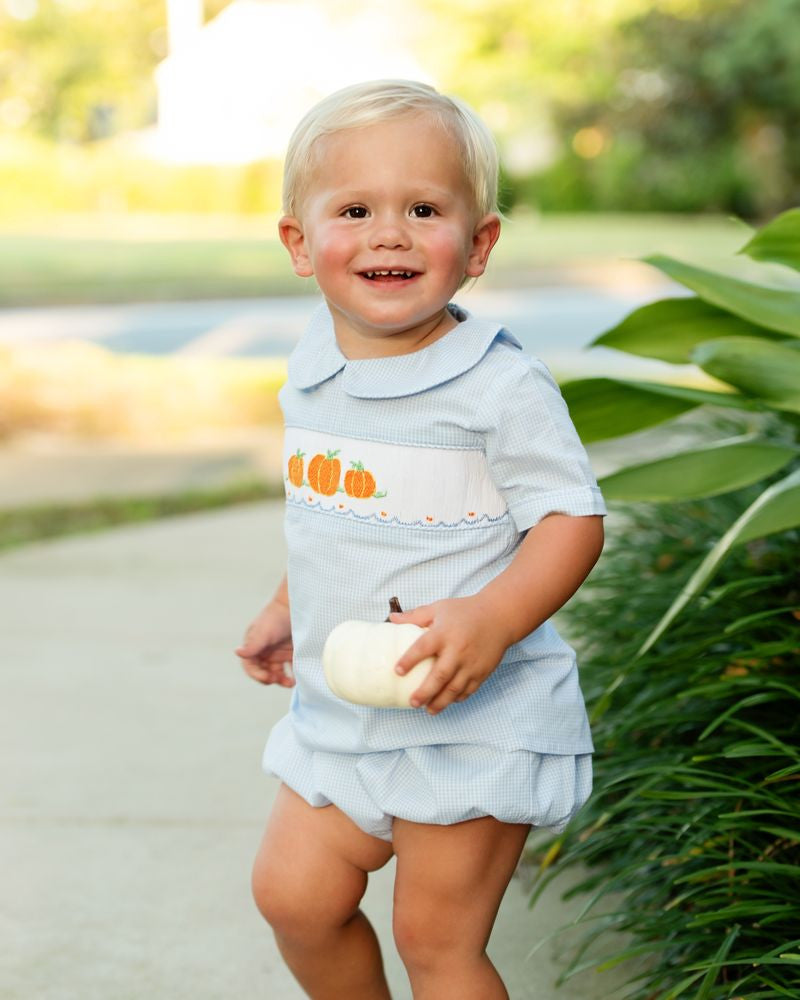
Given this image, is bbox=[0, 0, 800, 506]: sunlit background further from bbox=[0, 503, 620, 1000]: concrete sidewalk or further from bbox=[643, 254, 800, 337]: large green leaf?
bbox=[643, 254, 800, 337]: large green leaf

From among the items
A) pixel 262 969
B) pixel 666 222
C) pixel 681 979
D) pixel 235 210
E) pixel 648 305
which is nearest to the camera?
pixel 681 979

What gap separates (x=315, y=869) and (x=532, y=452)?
25.0 inches

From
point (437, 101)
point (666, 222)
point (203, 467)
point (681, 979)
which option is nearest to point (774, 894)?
point (681, 979)

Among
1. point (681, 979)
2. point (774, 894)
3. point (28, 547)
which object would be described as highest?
point (774, 894)

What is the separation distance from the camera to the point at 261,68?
36188 mm

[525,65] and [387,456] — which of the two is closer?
[387,456]

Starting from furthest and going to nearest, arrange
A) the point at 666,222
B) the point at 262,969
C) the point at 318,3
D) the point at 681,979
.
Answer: the point at 318,3 < the point at 666,222 < the point at 262,969 < the point at 681,979

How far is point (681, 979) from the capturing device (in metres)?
2.26

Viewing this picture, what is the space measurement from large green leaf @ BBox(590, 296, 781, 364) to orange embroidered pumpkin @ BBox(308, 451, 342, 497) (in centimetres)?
106

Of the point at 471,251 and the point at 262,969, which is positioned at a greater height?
the point at 471,251

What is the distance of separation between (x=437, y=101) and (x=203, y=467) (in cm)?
528

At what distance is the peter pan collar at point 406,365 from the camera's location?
202 cm

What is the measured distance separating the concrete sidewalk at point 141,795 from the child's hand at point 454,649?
0.86m

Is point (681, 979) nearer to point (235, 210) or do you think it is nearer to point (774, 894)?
point (774, 894)
